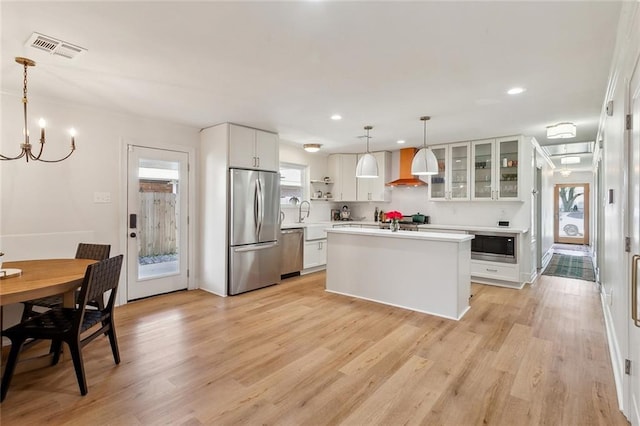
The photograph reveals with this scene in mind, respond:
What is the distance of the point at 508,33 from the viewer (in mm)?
2105

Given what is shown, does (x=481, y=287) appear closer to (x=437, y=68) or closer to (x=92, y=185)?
(x=437, y=68)

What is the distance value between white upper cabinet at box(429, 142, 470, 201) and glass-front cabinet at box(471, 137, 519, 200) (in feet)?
0.45

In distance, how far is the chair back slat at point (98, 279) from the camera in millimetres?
2115

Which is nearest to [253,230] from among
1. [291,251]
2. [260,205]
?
[260,205]

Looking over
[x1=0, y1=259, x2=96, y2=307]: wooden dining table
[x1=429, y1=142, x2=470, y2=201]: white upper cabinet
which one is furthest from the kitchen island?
[x1=0, y1=259, x2=96, y2=307]: wooden dining table

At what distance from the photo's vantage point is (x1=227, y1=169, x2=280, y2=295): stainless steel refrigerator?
4.47 m

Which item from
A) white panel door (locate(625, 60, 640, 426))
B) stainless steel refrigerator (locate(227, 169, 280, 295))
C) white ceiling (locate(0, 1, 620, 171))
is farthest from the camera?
stainless steel refrigerator (locate(227, 169, 280, 295))

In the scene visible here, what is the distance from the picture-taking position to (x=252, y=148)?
15.5ft

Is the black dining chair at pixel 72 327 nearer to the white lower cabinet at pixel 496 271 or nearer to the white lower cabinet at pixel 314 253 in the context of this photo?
the white lower cabinet at pixel 314 253

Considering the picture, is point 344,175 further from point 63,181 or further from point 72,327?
point 72,327

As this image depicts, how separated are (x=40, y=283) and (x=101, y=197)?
202cm

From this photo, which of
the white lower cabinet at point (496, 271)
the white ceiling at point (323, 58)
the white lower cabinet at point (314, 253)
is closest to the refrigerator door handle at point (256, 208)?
the white ceiling at point (323, 58)

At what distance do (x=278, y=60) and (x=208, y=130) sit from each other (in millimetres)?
2538

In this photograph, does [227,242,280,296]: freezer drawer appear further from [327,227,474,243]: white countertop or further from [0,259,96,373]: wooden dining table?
[0,259,96,373]: wooden dining table
